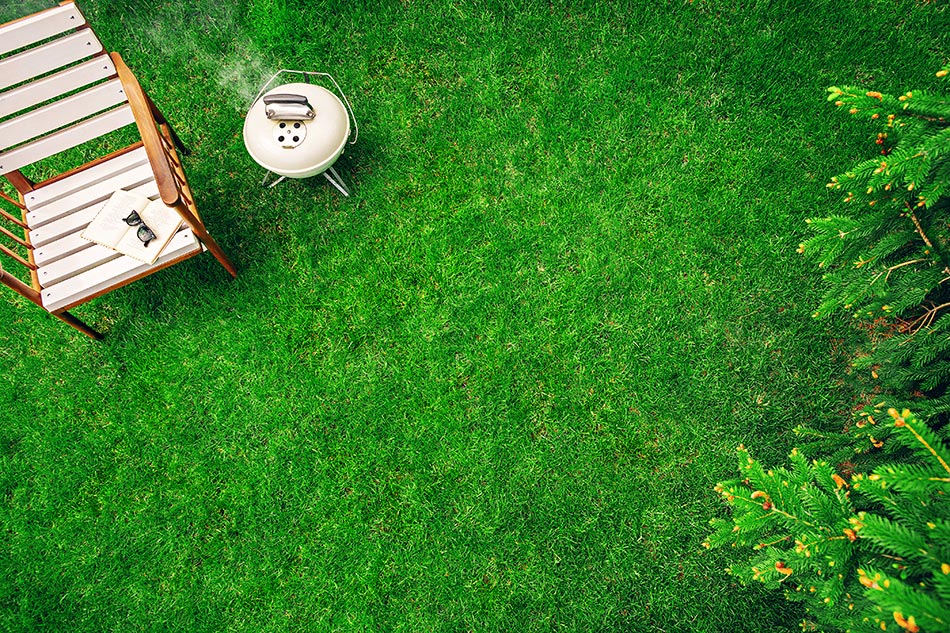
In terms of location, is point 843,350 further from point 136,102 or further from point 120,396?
point 120,396

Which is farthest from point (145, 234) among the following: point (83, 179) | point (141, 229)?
point (83, 179)

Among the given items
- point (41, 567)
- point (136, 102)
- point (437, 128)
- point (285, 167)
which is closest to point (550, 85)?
point (437, 128)

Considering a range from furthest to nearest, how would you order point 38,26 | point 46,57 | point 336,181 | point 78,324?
1. point 336,181
2. point 78,324
3. point 46,57
4. point 38,26

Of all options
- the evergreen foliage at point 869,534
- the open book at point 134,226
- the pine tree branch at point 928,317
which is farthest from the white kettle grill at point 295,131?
the pine tree branch at point 928,317

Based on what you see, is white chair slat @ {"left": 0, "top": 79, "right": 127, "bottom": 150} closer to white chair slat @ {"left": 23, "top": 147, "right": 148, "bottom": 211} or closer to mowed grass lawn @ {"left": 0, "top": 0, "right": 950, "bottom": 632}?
white chair slat @ {"left": 23, "top": 147, "right": 148, "bottom": 211}

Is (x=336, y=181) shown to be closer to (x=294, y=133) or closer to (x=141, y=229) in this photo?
(x=294, y=133)

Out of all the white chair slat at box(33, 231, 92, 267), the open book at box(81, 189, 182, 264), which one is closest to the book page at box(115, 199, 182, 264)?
the open book at box(81, 189, 182, 264)
